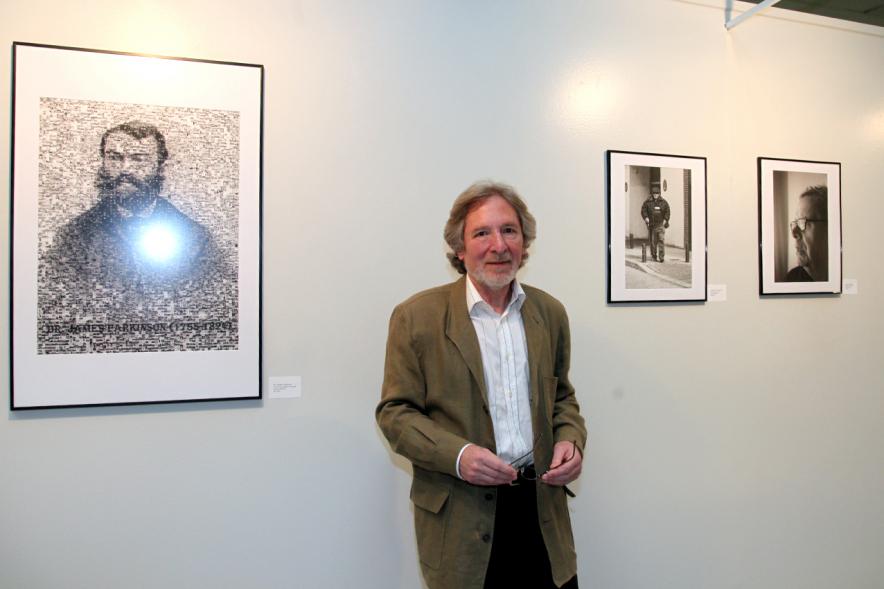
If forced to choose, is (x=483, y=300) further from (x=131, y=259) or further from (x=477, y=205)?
(x=131, y=259)

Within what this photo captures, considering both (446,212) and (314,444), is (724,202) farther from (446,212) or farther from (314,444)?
(314,444)

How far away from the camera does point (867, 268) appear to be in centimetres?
258

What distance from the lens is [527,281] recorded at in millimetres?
2146

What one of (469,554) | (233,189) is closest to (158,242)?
(233,189)

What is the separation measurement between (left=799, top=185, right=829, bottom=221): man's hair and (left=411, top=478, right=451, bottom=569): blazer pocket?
7.47 feet

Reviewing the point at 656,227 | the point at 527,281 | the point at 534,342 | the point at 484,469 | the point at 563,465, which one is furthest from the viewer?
the point at 656,227

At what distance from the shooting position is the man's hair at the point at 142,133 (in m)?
1.73

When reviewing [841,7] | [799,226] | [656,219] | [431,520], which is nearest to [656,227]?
[656,219]

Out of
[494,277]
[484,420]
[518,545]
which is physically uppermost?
[494,277]

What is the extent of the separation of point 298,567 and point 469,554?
2.81 ft

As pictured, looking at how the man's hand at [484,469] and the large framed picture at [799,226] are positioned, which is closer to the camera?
the man's hand at [484,469]

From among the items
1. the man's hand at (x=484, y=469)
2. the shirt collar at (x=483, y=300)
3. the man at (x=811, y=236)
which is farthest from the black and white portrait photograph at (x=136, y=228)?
the man at (x=811, y=236)

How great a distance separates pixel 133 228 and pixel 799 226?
2.86 metres

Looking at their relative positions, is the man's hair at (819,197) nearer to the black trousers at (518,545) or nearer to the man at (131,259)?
the black trousers at (518,545)
